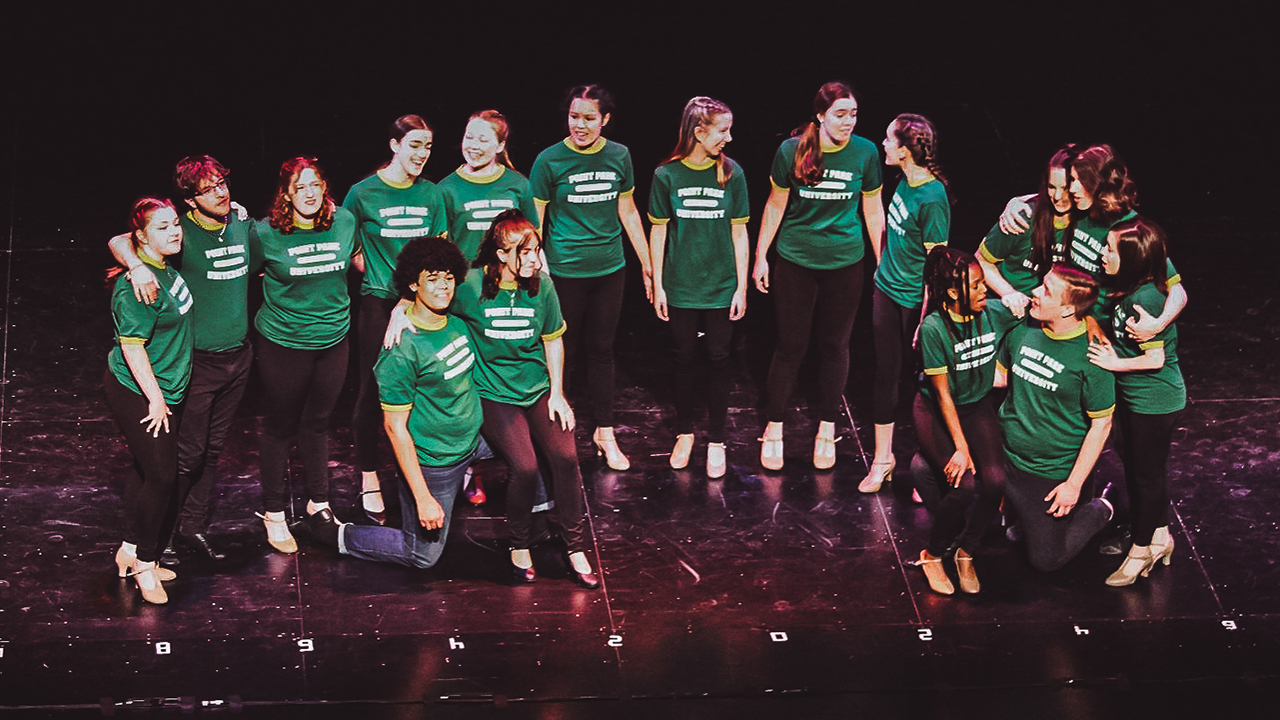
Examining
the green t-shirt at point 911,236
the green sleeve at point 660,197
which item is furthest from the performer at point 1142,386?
the green sleeve at point 660,197

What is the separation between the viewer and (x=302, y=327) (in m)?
6.36

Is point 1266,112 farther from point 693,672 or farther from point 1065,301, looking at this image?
point 693,672

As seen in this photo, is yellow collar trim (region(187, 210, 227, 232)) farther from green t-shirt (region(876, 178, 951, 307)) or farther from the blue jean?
green t-shirt (region(876, 178, 951, 307))

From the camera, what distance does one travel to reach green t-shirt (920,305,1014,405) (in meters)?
6.25

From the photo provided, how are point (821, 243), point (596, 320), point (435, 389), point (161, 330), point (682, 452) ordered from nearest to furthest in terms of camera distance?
point (161, 330), point (435, 389), point (821, 243), point (596, 320), point (682, 452)

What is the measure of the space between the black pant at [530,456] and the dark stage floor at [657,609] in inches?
11.0

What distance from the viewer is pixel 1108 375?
20.5ft

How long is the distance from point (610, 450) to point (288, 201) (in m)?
1.77

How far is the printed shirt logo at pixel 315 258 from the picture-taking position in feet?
20.6

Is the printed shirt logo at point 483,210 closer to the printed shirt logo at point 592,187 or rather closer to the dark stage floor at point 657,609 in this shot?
the printed shirt logo at point 592,187

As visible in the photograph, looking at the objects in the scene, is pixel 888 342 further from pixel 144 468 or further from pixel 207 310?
pixel 144 468

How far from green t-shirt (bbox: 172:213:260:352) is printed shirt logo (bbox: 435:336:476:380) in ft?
2.40

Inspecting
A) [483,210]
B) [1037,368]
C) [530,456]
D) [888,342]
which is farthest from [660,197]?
[1037,368]

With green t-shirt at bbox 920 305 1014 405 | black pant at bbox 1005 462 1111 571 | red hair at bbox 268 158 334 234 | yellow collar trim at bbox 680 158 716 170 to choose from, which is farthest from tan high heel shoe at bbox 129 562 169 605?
black pant at bbox 1005 462 1111 571
